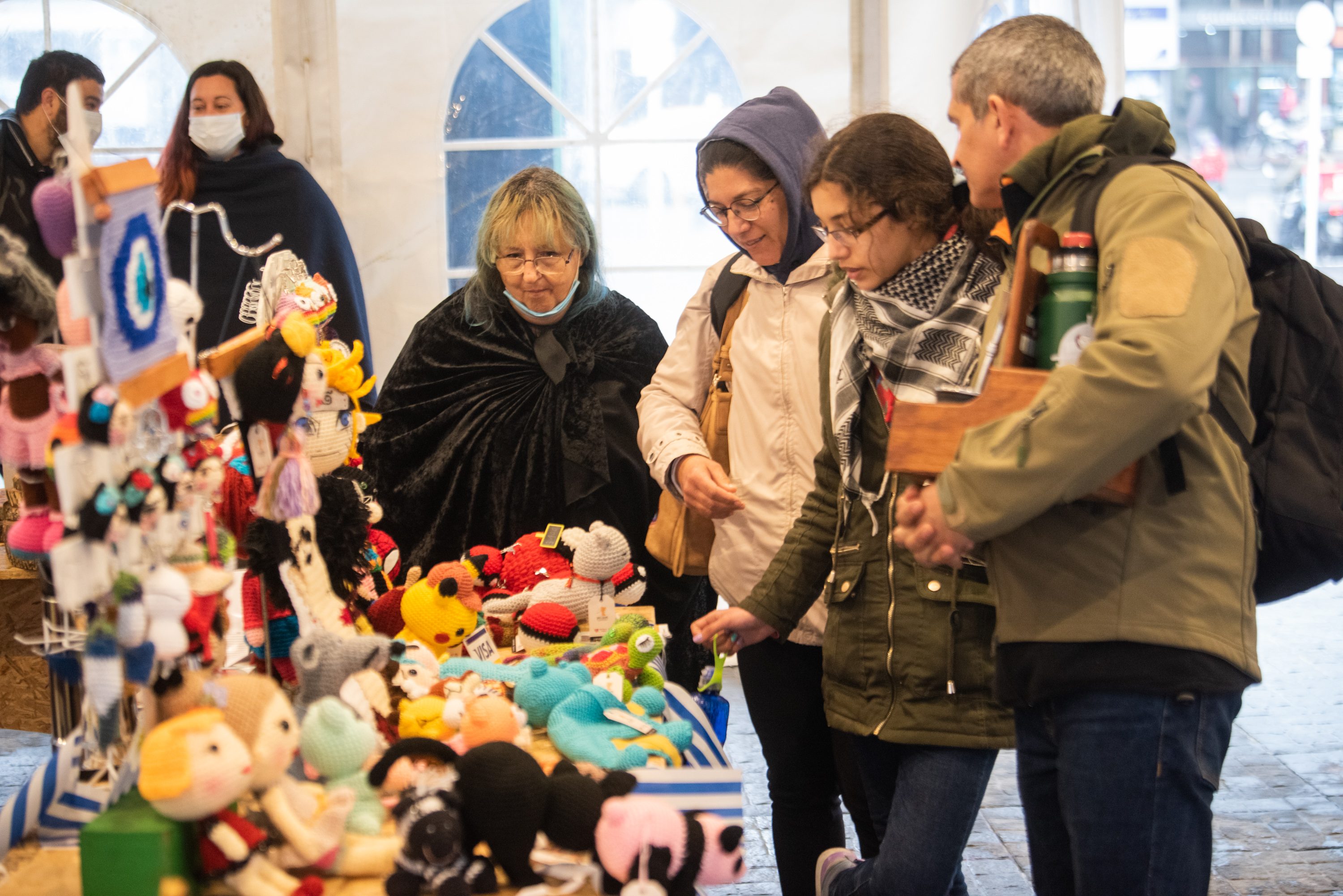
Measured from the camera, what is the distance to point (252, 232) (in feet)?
11.8

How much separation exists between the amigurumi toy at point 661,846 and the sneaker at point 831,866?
0.70 m

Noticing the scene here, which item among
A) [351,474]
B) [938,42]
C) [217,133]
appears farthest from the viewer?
[938,42]

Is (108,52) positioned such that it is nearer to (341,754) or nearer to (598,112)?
(598,112)

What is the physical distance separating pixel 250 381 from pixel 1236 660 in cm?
124

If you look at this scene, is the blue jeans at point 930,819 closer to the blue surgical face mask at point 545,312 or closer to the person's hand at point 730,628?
the person's hand at point 730,628

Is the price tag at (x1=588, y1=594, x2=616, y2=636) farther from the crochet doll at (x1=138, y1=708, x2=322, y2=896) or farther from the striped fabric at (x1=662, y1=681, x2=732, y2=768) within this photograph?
the crochet doll at (x1=138, y1=708, x2=322, y2=896)

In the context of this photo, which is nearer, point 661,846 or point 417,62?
point 661,846

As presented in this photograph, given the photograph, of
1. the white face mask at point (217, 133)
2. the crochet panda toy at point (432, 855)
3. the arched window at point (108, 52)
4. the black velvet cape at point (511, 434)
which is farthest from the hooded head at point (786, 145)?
the arched window at point (108, 52)

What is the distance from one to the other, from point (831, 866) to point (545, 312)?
1403mm

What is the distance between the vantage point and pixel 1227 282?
1192 mm

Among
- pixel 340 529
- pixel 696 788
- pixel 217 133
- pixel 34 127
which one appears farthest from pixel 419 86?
pixel 696 788

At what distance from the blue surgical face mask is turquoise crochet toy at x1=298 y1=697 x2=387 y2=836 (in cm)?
153

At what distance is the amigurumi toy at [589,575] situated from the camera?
2043mm

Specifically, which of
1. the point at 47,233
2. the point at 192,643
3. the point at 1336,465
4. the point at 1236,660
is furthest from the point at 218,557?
the point at 1336,465
